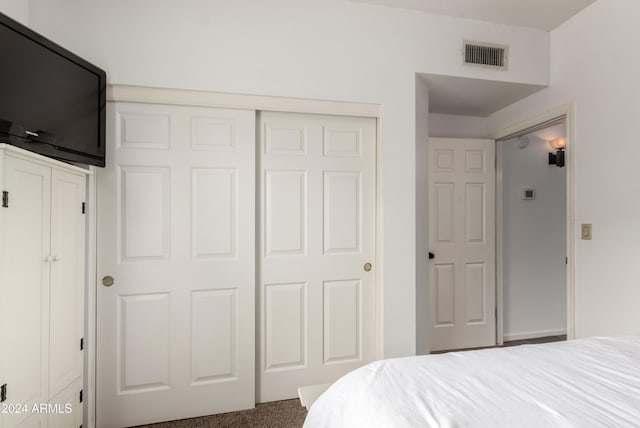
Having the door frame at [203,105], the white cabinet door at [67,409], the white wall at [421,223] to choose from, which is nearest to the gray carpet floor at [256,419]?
the white cabinet door at [67,409]

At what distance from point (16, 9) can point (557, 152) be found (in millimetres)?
4480

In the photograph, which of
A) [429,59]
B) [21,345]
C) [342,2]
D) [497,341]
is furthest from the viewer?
[497,341]

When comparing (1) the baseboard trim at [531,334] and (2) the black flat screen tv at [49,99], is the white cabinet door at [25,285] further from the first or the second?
(1) the baseboard trim at [531,334]

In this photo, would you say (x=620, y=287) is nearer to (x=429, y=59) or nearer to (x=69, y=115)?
(x=429, y=59)

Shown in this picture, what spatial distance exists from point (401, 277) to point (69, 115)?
2.21m

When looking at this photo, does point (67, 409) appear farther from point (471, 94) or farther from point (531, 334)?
point (531, 334)

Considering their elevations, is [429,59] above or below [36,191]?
above

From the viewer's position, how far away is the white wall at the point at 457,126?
334 centimetres

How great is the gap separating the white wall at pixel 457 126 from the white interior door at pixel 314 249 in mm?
1252

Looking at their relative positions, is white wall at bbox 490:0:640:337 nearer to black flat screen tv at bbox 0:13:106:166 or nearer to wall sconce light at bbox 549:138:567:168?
wall sconce light at bbox 549:138:567:168

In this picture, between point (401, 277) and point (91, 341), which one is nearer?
point (91, 341)

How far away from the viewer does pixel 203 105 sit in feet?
6.82

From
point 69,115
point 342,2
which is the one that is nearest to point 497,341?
point 342,2

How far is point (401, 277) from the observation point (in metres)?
2.35
